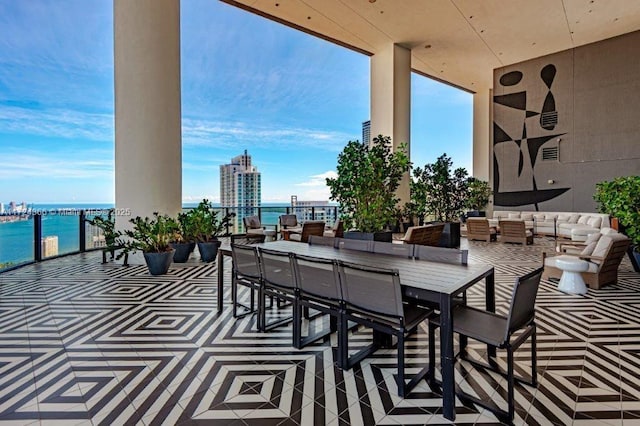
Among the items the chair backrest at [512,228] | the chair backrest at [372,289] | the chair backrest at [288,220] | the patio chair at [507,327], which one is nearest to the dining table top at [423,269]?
the chair backrest at [372,289]

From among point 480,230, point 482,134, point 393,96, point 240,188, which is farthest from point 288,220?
point 482,134

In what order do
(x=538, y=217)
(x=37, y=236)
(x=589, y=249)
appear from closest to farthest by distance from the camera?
(x=589, y=249), (x=37, y=236), (x=538, y=217)

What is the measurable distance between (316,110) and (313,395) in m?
16.5

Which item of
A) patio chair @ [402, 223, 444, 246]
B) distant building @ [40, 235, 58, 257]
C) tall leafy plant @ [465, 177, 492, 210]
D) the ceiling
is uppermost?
the ceiling

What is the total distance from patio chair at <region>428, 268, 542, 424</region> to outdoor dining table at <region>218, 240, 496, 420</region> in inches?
7.9

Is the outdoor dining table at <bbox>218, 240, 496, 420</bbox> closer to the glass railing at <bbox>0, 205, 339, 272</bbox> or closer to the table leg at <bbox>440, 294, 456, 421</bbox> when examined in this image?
the table leg at <bbox>440, 294, 456, 421</bbox>

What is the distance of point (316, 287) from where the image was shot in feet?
8.34

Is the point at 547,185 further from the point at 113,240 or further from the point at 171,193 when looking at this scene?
the point at 113,240

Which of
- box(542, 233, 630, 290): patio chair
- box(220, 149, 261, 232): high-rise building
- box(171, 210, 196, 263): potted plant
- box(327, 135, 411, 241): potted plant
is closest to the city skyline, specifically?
box(327, 135, 411, 241): potted plant

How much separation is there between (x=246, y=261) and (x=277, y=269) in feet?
1.75

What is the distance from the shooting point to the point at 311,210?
11.4 m

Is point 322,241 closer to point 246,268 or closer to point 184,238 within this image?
point 246,268

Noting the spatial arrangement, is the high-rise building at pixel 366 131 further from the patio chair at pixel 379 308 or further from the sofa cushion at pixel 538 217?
the patio chair at pixel 379 308

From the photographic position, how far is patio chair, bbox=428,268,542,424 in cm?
187
